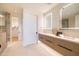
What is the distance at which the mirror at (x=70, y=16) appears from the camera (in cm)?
231

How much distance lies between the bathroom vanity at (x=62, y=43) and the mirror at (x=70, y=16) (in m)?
0.34

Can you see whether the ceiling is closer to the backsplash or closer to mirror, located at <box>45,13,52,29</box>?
mirror, located at <box>45,13,52,29</box>

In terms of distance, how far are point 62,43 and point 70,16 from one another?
634 millimetres

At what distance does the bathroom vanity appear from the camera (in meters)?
1.93

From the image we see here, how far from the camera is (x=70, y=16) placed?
2.46 metres

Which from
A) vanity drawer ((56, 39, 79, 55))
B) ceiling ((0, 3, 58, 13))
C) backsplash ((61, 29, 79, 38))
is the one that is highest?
ceiling ((0, 3, 58, 13))

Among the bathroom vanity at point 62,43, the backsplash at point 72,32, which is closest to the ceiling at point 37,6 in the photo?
the bathroom vanity at point 62,43

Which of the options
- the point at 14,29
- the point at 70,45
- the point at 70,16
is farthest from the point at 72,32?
the point at 14,29

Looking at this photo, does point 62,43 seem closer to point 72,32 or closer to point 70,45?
point 70,45

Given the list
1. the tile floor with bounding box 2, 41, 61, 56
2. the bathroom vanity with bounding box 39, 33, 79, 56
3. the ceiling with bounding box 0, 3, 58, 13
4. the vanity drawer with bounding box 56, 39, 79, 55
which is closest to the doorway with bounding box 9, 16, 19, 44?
the tile floor with bounding box 2, 41, 61, 56

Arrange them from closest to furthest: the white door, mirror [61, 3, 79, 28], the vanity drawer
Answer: the vanity drawer
mirror [61, 3, 79, 28]
the white door

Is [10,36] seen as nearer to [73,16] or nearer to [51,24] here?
[51,24]

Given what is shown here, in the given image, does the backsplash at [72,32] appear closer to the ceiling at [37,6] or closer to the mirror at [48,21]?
the mirror at [48,21]

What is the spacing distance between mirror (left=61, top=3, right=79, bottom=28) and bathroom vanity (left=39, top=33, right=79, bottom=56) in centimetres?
34
